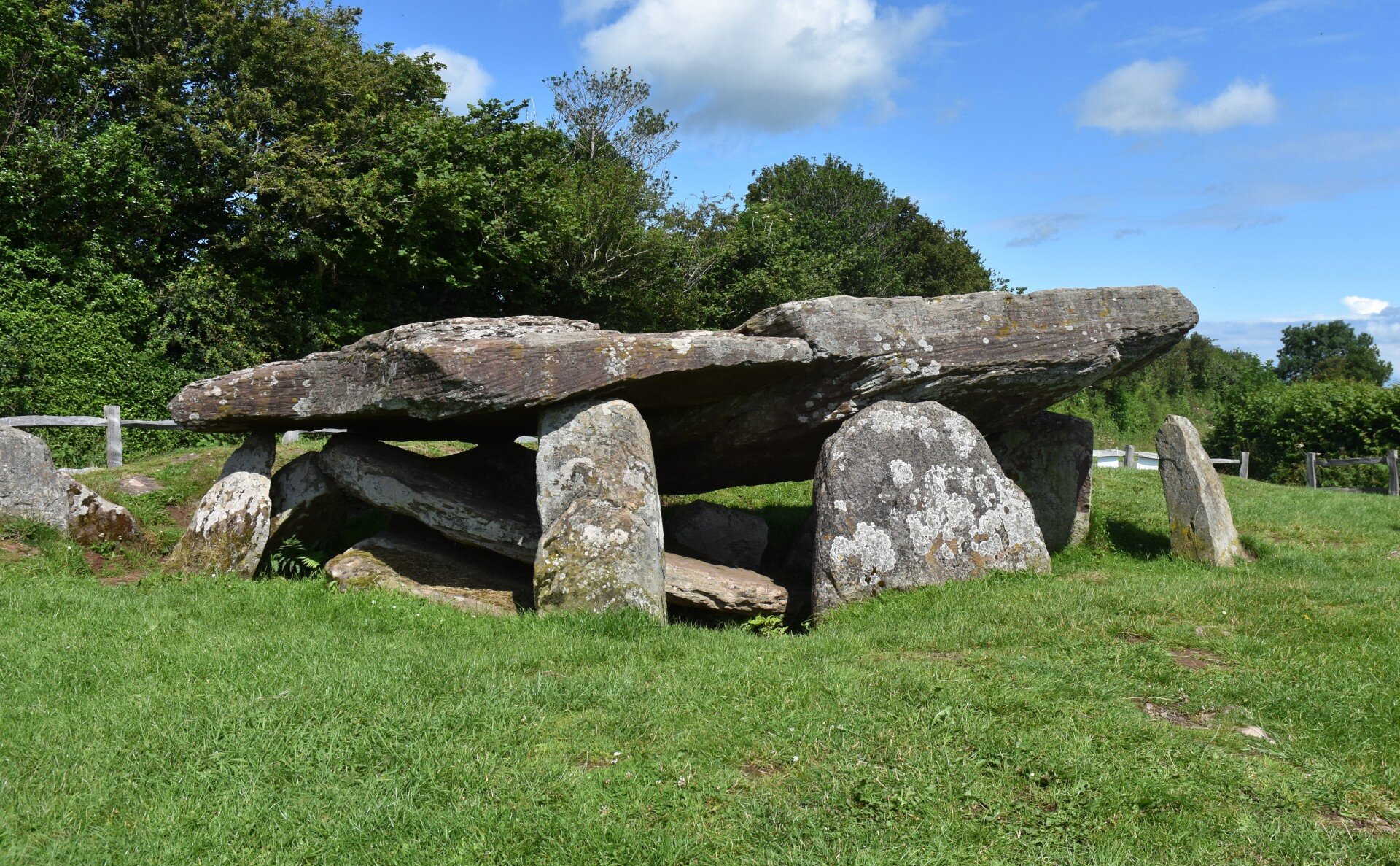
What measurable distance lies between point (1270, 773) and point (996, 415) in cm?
767

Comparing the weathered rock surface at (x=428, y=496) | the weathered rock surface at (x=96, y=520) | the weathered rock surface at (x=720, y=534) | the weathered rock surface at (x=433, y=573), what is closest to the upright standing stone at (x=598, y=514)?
the weathered rock surface at (x=433, y=573)

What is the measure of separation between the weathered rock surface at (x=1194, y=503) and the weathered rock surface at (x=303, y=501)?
9.91 meters

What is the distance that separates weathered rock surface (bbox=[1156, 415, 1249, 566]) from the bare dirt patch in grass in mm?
4150

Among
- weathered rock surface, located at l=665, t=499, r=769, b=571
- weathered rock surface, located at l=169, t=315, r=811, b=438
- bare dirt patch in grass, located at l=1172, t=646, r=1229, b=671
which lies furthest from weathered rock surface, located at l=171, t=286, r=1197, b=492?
bare dirt patch in grass, located at l=1172, t=646, r=1229, b=671

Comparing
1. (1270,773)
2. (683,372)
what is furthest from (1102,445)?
(1270,773)

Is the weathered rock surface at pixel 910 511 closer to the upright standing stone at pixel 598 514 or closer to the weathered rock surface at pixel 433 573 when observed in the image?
the upright standing stone at pixel 598 514

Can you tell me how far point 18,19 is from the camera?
19.2 metres

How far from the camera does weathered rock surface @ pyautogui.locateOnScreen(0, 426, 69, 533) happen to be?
10.5 m

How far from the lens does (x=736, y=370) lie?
10180 millimetres

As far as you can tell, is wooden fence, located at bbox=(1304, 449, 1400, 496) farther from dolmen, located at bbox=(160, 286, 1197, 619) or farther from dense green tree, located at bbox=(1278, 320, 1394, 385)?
dense green tree, located at bbox=(1278, 320, 1394, 385)

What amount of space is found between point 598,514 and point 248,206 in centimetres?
1720

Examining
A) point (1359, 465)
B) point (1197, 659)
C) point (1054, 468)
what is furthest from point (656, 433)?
point (1359, 465)

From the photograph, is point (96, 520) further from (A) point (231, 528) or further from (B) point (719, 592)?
(B) point (719, 592)

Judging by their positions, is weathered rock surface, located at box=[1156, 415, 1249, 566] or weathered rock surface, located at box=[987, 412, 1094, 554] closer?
weathered rock surface, located at box=[1156, 415, 1249, 566]
